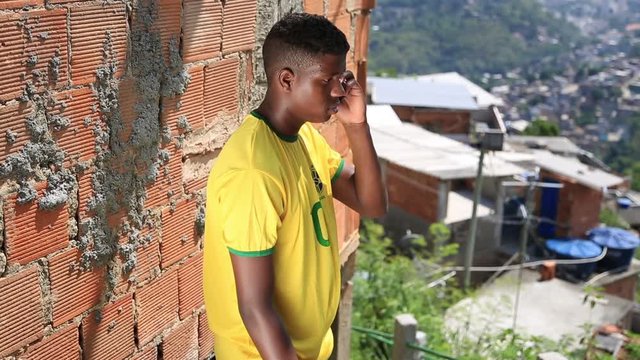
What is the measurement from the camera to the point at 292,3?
2.98 m

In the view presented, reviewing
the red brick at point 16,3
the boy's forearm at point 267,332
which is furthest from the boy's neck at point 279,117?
the red brick at point 16,3

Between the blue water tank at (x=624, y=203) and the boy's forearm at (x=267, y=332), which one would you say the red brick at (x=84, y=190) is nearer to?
the boy's forearm at (x=267, y=332)

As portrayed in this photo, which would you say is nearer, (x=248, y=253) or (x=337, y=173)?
(x=248, y=253)

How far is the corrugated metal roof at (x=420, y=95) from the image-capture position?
20469 millimetres

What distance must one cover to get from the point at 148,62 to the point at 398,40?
72.1 m

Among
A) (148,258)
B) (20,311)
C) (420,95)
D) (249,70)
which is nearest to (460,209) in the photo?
(420,95)

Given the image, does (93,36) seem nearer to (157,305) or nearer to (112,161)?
(112,161)

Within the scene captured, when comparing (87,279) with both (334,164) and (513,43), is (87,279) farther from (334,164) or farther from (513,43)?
(513,43)

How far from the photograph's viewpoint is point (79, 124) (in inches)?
73.5

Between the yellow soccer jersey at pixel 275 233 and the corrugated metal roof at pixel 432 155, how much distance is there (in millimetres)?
12389

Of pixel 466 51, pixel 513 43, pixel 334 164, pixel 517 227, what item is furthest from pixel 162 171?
pixel 513 43

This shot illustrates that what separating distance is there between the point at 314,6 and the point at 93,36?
1509 mm

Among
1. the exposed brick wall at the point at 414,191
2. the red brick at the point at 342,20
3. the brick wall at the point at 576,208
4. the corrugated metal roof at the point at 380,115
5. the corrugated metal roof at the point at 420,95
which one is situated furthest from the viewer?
the corrugated metal roof at the point at 420,95

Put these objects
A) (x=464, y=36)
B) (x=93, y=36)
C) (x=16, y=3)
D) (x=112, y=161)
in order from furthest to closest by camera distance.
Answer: (x=464, y=36) → (x=112, y=161) → (x=93, y=36) → (x=16, y=3)
